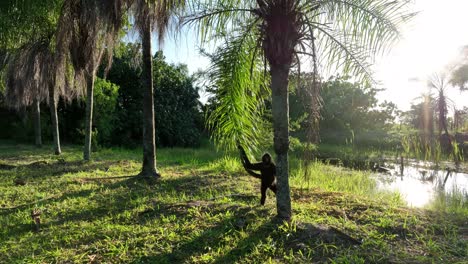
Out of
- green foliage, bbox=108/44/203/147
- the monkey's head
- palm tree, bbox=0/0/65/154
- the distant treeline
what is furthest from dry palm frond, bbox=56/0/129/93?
green foliage, bbox=108/44/203/147

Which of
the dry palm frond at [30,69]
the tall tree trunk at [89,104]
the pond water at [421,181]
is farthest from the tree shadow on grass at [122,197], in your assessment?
the dry palm frond at [30,69]

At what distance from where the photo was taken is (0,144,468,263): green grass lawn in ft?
11.8

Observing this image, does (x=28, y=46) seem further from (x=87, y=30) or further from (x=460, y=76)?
(x=460, y=76)

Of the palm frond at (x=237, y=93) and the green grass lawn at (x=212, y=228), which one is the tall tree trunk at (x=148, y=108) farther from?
the palm frond at (x=237, y=93)

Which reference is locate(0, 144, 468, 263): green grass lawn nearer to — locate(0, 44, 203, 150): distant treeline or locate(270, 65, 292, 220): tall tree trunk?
locate(270, 65, 292, 220): tall tree trunk

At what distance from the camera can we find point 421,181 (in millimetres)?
11523

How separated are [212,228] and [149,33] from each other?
4753mm

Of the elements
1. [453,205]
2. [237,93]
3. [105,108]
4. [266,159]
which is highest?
[105,108]

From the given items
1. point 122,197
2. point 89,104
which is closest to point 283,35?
point 122,197

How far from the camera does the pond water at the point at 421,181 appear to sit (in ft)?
30.0

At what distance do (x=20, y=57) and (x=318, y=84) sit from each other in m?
11.8

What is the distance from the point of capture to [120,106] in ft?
67.6

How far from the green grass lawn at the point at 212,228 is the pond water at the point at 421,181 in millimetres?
4156

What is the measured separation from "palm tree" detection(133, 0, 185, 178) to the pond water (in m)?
5.74
